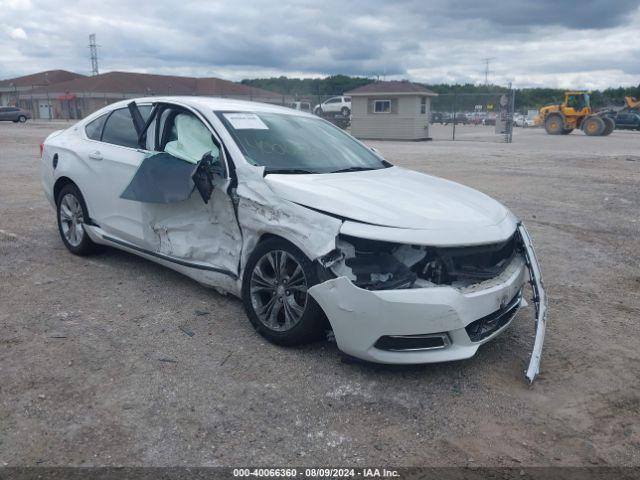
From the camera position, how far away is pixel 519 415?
3.09 metres

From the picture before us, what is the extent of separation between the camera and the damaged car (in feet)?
10.8

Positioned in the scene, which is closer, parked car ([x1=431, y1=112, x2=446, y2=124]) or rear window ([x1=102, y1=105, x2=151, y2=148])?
rear window ([x1=102, y1=105, x2=151, y2=148])

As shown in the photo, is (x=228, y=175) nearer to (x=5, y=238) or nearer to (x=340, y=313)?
(x=340, y=313)

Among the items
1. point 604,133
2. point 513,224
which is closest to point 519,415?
point 513,224

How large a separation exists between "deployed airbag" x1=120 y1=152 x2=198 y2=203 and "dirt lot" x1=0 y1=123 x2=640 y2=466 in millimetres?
837

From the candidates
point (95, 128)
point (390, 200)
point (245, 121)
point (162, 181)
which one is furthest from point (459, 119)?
point (390, 200)

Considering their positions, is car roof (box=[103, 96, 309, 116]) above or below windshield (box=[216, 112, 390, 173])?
above

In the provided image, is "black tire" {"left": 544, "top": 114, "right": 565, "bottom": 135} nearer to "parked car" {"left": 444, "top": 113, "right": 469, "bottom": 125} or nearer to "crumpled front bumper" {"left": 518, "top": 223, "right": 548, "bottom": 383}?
"parked car" {"left": 444, "top": 113, "right": 469, "bottom": 125}

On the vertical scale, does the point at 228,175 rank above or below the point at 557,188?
above

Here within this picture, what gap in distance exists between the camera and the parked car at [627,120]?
42.7 meters

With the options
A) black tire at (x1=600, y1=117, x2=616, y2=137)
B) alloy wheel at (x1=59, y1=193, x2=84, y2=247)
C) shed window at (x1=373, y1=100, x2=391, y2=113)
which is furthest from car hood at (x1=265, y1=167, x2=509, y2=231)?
black tire at (x1=600, y1=117, x2=616, y2=137)

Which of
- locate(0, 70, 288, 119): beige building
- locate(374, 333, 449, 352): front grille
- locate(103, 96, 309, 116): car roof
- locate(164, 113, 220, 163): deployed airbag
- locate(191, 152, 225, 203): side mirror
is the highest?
locate(0, 70, 288, 119): beige building

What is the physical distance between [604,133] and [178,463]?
3616 cm

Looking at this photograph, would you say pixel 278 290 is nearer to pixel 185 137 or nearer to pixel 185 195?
pixel 185 195
